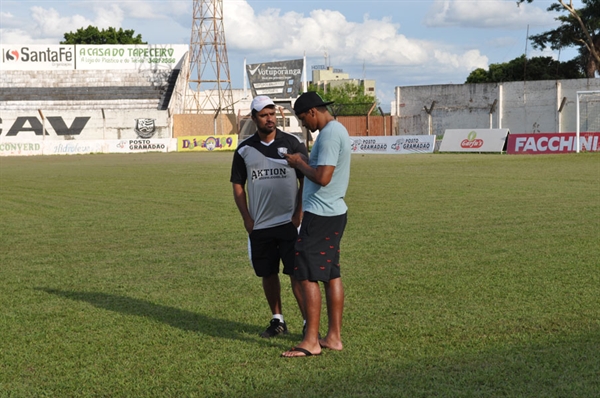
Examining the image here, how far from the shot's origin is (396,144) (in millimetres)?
44906

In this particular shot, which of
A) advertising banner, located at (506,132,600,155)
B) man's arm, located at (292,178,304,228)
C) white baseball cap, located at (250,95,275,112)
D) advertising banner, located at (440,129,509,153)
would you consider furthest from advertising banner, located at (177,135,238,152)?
white baseball cap, located at (250,95,275,112)

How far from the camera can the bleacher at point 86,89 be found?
64.9 metres

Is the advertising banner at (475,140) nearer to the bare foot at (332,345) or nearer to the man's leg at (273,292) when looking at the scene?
the man's leg at (273,292)

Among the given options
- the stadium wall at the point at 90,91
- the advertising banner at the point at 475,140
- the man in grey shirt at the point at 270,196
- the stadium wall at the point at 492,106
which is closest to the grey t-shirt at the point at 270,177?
the man in grey shirt at the point at 270,196

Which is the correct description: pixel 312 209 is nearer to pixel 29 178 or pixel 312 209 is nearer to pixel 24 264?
pixel 24 264

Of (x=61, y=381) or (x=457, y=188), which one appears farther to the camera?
(x=457, y=188)

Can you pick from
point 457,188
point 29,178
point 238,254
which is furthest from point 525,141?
→ point 238,254

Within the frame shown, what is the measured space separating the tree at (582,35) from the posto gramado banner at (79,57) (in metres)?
31.5

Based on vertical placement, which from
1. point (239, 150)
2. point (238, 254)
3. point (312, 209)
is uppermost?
point (239, 150)

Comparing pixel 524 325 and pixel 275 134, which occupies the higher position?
pixel 275 134

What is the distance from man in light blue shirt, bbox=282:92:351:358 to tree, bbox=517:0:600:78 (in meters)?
53.3

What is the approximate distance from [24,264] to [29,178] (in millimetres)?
17472

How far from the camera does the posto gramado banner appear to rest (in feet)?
228

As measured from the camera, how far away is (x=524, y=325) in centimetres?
628
